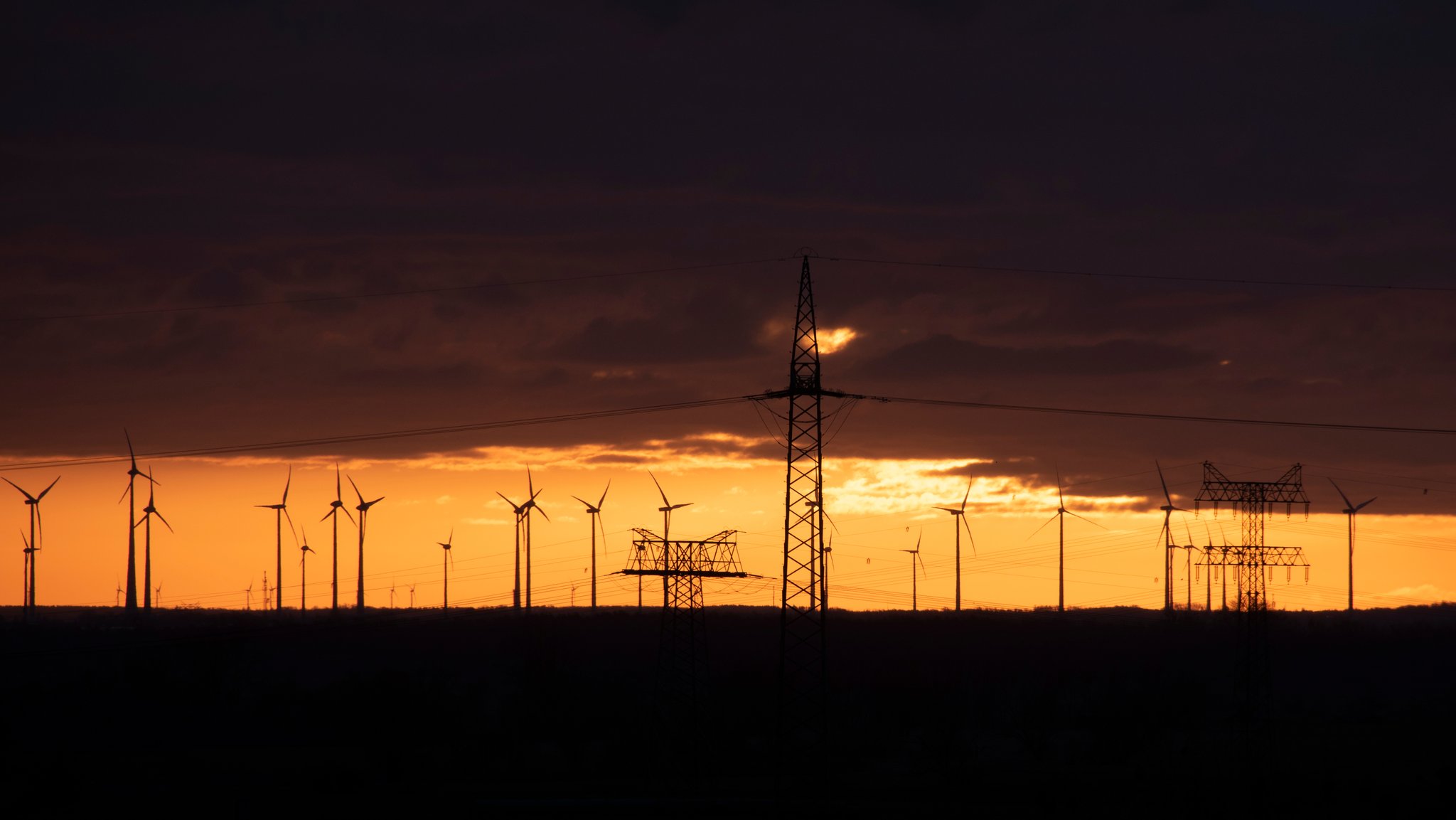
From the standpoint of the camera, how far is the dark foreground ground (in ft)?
288

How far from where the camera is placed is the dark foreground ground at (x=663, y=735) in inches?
3455

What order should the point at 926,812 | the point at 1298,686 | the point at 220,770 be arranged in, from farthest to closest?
the point at 1298,686 < the point at 220,770 < the point at 926,812

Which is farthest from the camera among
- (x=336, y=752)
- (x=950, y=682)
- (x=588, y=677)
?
(x=950, y=682)

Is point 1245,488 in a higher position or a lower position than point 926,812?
higher

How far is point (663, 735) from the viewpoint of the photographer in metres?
110

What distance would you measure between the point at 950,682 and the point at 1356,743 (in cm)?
5896

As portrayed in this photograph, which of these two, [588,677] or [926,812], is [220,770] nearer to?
[926,812]

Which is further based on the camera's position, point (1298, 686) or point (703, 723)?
point (1298, 686)

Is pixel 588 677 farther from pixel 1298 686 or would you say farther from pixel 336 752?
pixel 1298 686

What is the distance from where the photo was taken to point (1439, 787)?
8531 cm

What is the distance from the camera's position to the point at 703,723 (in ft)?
389

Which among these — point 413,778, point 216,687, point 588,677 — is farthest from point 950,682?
point 413,778

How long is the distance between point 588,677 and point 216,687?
114 ft

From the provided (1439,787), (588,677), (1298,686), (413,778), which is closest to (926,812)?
(1439,787)
